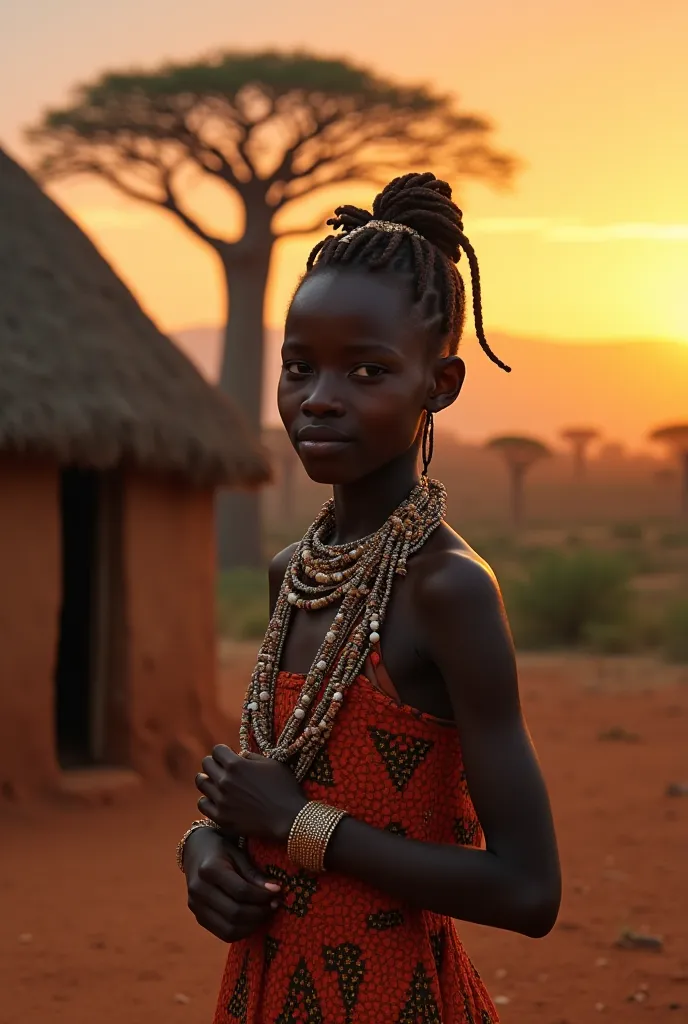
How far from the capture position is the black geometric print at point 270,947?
1.87 meters

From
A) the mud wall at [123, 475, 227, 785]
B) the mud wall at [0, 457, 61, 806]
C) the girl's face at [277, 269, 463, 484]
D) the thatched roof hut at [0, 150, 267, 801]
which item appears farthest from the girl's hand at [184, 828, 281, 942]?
the mud wall at [123, 475, 227, 785]

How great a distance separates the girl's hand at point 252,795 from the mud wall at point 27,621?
5.43 meters

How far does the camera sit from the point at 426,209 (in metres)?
1.95

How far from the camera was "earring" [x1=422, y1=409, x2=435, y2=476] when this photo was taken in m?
2.04

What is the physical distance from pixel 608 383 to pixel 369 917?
129m

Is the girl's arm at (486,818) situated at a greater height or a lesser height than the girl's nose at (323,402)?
lesser

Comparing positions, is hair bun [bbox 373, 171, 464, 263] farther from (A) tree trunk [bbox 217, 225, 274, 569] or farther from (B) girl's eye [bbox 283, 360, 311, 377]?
(A) tree trunk [bbox 217, 225, 274, 569]

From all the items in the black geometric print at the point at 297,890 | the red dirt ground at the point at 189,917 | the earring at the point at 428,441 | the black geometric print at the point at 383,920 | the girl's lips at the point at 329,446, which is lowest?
the red dirt ground at the point at 189,917

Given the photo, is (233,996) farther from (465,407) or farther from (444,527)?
(465,407)

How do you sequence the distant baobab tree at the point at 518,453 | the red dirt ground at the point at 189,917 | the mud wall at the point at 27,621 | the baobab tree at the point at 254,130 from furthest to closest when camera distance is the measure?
the distant baobab tree at the point at 518,453
the baobab tree at the point at 254,130
the mud wall at the point at 27,621
the red dirt ground at the point at 189,917

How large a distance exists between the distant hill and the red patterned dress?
11560 centimetres

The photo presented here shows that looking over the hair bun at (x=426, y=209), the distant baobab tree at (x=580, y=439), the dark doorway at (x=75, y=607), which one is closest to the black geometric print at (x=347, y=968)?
the hair bun at (x=426, y=209)

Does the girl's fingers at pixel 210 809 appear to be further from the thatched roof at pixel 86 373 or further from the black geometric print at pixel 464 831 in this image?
the thatched roof at pixel 86 373

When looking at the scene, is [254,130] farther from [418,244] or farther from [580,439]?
[580,439]
